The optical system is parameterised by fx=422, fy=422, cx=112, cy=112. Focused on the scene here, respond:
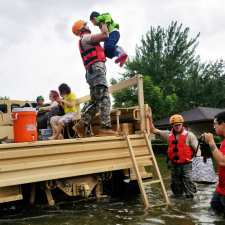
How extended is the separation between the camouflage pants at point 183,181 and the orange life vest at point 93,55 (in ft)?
7.36

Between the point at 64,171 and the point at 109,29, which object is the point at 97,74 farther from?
the point at 64,171

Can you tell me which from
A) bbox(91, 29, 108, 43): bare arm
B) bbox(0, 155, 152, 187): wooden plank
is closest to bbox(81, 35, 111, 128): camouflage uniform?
bbox(91, 29, 108, 43): bare arm

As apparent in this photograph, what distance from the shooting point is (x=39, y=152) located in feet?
17.4

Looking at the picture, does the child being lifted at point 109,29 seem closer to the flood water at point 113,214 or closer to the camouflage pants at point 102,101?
the camouflage pants at point 102,101

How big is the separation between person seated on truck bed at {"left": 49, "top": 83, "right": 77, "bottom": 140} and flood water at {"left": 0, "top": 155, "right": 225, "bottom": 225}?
1247 mm

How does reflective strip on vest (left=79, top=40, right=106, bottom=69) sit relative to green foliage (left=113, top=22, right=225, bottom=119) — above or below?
below

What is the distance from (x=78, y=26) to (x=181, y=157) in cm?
274

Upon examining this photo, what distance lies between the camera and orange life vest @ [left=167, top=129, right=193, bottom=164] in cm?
703

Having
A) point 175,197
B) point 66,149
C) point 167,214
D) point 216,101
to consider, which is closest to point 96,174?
point 66,149

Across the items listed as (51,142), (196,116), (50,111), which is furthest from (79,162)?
(196,116)

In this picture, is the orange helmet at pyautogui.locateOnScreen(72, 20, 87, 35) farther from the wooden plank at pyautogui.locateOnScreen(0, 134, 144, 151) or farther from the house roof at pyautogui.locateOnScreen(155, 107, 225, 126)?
the house roof at pyautogui.locateOnScreen(155, 107, 225, 126)

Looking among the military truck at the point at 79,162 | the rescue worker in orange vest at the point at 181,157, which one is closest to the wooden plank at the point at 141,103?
the military truck at the point at 79,162

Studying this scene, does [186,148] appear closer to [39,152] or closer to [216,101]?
[39,152]

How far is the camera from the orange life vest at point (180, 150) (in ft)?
23.1
